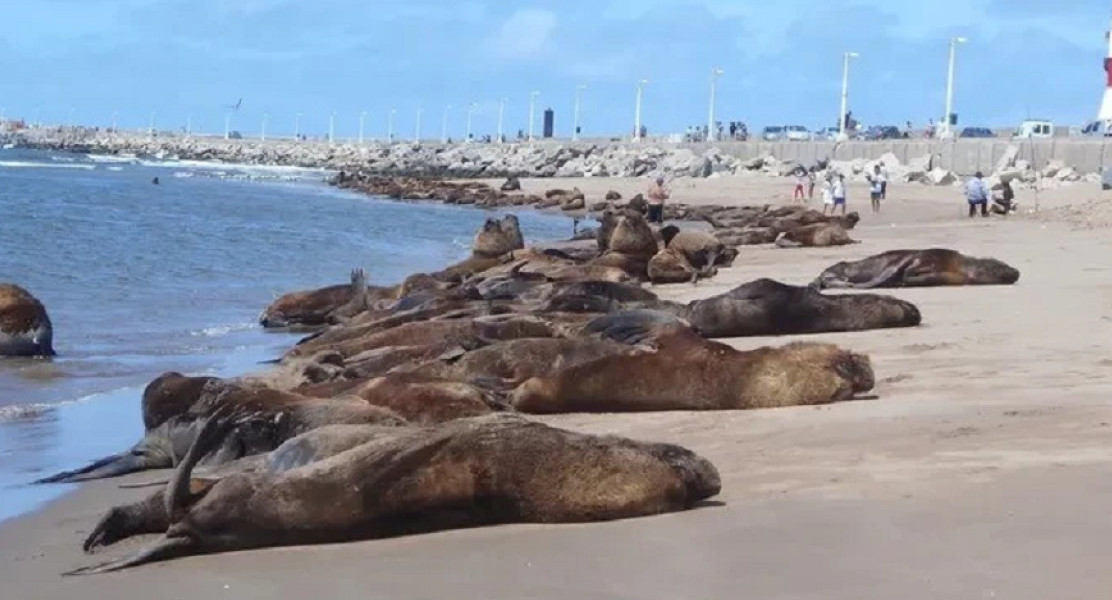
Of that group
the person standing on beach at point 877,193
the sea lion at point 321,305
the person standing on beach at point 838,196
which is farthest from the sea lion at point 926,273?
the person standing on beach at point 877,193

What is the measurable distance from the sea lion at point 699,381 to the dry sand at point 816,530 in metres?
0.17

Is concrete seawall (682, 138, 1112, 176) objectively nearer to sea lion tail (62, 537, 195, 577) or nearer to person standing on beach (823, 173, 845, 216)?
person standing on beach (823, 173, 845, 216)

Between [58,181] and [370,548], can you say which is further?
[58,181]

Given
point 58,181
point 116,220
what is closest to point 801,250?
point 116,220

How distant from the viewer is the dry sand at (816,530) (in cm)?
499

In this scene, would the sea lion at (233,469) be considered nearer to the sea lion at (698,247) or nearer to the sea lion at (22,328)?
the sea lion at (22,328)

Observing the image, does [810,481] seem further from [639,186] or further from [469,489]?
[639,186]

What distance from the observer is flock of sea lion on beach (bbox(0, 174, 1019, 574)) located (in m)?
5.92

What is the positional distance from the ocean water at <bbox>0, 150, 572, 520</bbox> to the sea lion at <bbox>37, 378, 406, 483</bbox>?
46 cm

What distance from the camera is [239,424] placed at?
7652 millimetres

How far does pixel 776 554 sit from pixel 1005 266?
11940 millimetres

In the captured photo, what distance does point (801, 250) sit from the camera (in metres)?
24.4

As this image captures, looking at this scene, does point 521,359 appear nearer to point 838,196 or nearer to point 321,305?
point 321,305

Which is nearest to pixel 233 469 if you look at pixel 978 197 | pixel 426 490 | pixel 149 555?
pixel 149 555
